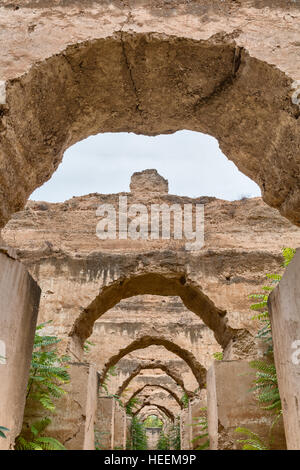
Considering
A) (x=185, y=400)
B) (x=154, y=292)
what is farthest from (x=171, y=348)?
(x=185, y=400)

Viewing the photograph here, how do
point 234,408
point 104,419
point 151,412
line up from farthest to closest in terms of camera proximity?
point 151,412
point 104,419
point 234,408

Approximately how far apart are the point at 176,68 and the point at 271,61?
2.25 ft

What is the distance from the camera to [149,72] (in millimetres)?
3137

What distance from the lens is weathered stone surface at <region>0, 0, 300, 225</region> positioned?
283 centimetres

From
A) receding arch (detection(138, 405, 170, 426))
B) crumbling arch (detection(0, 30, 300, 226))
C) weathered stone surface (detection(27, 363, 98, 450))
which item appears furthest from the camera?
receding arch (detection(138, 405, 170, 426))

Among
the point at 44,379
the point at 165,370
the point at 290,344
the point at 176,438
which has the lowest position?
the point at 290,344

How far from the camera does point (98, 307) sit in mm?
7688

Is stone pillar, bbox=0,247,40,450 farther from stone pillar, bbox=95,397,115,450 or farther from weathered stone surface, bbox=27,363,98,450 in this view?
stone pillar, bbox=95,397,115,450

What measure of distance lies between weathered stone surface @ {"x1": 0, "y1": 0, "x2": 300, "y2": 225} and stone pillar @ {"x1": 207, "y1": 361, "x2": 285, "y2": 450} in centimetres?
322

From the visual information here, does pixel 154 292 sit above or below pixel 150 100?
above

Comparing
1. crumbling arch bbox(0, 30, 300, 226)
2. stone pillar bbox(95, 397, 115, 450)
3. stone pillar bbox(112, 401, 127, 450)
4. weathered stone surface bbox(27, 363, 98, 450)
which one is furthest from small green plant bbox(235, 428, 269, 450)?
stone pillar bbox(112, 401, 127, 450)

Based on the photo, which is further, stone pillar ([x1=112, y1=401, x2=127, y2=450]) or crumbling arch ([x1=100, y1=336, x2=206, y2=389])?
stone pillar ([x1=112, y1=401, x2=127, y2=450])

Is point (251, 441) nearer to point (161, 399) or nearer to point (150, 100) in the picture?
point (150, 100)

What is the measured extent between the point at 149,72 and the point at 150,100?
28 centimetres
